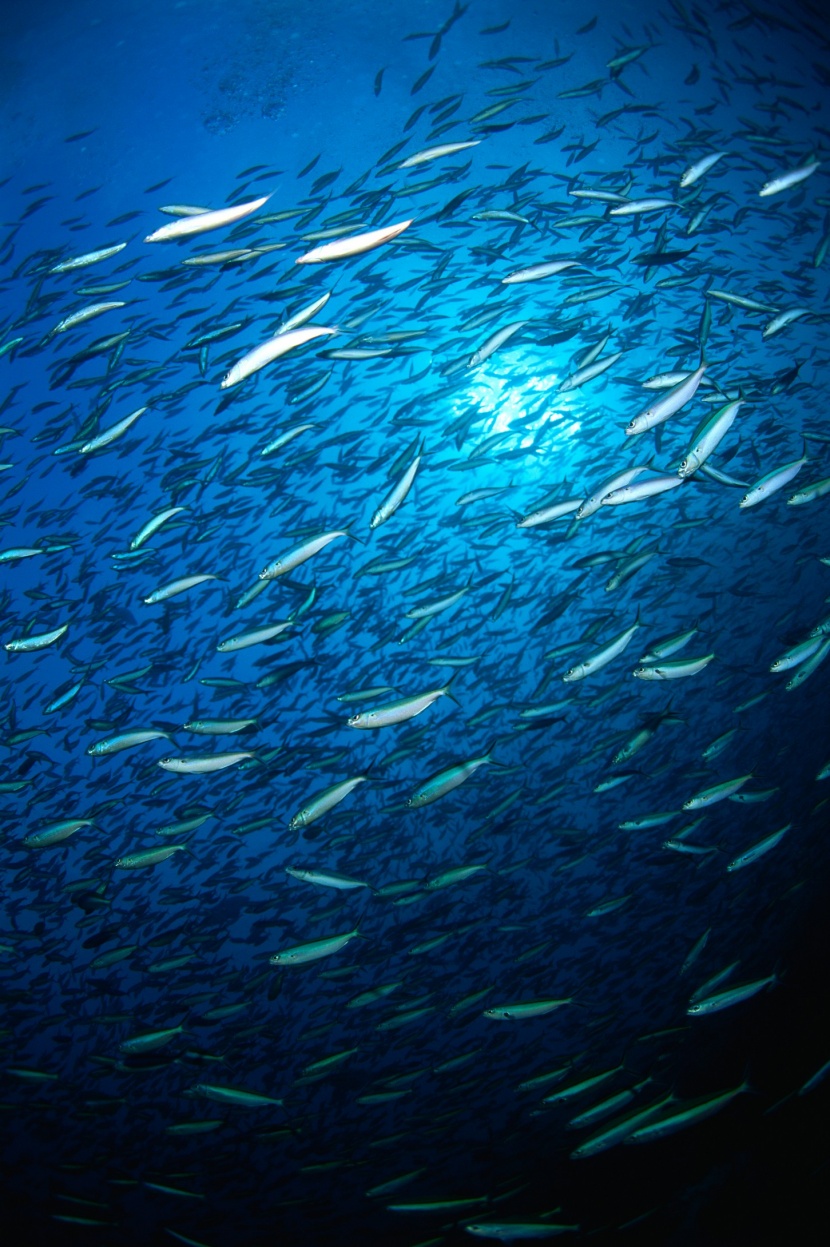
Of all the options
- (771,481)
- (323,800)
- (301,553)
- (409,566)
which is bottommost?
(409,566)

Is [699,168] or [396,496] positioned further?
[699,168]

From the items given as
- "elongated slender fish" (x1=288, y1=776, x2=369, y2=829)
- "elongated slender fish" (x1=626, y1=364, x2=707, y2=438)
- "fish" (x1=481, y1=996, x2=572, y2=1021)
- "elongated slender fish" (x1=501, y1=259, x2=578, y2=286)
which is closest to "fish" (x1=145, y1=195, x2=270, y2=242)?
"elongated slender fish" (x1=501, y1=259, x2=578, y2=286)

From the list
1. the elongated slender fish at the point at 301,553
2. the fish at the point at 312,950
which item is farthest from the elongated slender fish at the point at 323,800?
the elongated slender fish at the point at 301,553

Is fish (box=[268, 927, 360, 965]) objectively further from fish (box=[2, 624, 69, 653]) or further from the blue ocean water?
fish (box=[2, 624, 69, 653])

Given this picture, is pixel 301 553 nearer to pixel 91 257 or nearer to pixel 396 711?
pixel 396 711

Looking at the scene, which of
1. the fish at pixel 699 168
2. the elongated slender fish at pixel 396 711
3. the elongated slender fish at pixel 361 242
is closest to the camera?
the elongated slender fish at pixel 361 242

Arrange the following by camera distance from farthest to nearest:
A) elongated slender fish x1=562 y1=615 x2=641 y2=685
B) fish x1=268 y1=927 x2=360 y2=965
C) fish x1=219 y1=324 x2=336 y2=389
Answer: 1. elongated slender fish x1=562 y1=615 x2=641 y2=685
2. fish x1=268 y1=927 x2=360 y2=965
3. fish x1=219 y1=324 x2=336 y2=389

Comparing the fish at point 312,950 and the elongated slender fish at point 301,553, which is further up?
the elongated slender fish at point 301,553

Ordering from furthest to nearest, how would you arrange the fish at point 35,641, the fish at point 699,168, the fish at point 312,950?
the fish at point 35,641
the fish at point 699,168
the fish at point 312,950

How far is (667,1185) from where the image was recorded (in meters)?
8.66

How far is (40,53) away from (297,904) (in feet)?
35.2

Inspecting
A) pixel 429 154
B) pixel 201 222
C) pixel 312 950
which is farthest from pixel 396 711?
pixel 429 154

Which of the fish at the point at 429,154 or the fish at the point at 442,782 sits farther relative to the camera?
the fish at the point at 429,154

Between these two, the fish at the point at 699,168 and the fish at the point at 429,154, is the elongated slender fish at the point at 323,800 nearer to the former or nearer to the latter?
the fish at the point at 429,154
